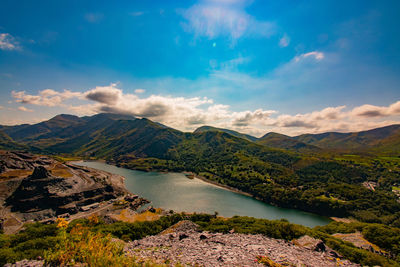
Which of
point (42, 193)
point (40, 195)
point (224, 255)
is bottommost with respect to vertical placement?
point (40, 195)

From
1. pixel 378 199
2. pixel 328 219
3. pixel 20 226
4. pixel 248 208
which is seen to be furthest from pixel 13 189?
pixel 378 199

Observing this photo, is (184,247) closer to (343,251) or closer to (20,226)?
(343,251)

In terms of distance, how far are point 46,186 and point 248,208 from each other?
108 metres

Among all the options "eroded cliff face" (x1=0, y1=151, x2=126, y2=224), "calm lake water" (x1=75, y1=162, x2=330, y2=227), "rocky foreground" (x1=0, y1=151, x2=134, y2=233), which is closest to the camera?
"rocky foreground" (x1=0, y1=151, x2=134, y2=233)

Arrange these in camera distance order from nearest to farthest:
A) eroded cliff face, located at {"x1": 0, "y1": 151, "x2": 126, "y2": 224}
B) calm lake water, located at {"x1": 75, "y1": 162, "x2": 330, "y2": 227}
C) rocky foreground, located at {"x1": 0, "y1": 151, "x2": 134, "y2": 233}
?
rocky foreground, located at {"x1": 0, "y1": 151, "x2": 134, "y2": 233} → eroded cliff face, located at {"x1": 0, "y1": 151, "x2": 126, "y2": 224} → calm lake water, located at {"x1": 75, "y1": 162, "x2": 330, "y2": 227}

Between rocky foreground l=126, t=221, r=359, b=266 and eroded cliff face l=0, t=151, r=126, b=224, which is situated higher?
rocky foreground l=126, t=221, r=359, b=266

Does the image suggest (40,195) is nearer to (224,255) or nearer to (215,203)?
(215,203)

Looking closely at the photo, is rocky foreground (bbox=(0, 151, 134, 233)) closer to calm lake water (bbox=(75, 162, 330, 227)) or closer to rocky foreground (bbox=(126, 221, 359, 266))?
calm lake water (bbox=(75, 162, 330, 227))

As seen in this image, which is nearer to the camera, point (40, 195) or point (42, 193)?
point (40, 195)

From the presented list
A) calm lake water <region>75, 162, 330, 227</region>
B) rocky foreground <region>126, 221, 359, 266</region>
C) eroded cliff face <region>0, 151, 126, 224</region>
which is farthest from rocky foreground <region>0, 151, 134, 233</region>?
Result: rocky foreground <region>126, 221, 359, 266</region>

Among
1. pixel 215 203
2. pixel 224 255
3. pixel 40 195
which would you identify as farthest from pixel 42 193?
pixel 224 255

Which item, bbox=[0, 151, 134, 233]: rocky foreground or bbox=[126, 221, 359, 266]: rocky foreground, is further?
bbox=[0, 151, 134, 233]: rocky foreground

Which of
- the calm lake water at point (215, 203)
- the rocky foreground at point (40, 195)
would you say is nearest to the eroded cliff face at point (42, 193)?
the rocky foreground at point (40, 195)

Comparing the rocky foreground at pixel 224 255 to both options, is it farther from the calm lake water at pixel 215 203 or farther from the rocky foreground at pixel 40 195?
the rocky foreground at pixel 40 195
